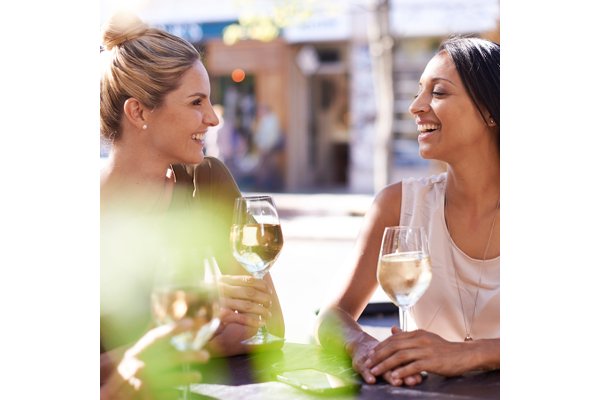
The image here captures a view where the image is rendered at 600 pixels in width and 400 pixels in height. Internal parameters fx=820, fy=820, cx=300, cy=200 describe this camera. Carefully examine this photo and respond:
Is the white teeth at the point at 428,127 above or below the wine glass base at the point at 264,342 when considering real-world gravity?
above

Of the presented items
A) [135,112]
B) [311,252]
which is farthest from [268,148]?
[135,112]

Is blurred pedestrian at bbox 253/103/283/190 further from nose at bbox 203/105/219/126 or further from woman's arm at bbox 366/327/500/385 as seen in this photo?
woman's arm at bbox 366/327/500/385

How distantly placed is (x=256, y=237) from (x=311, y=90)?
12652 mm

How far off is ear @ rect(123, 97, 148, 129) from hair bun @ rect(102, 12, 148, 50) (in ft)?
0.50

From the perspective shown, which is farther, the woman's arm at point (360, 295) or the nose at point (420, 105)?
the nose at point (420, 105)

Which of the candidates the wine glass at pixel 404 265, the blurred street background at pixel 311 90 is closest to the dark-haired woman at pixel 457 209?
the wine glass at pixel 404 265

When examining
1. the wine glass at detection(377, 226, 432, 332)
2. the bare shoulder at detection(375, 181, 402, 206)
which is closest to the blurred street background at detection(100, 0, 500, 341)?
the bare shoulder at detection(375, 181, 402, 206)

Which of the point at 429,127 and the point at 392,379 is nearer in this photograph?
the point at 392,379

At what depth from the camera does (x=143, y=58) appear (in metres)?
2.07

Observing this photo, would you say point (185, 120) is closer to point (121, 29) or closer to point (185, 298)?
point (121, 29)

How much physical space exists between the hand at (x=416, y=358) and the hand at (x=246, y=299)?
29 cm

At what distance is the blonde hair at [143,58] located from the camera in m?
2.06

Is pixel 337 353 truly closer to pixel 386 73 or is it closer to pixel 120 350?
pixel 120 350

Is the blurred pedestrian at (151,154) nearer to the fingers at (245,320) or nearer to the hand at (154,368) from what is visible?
the fingers at (245,320)
